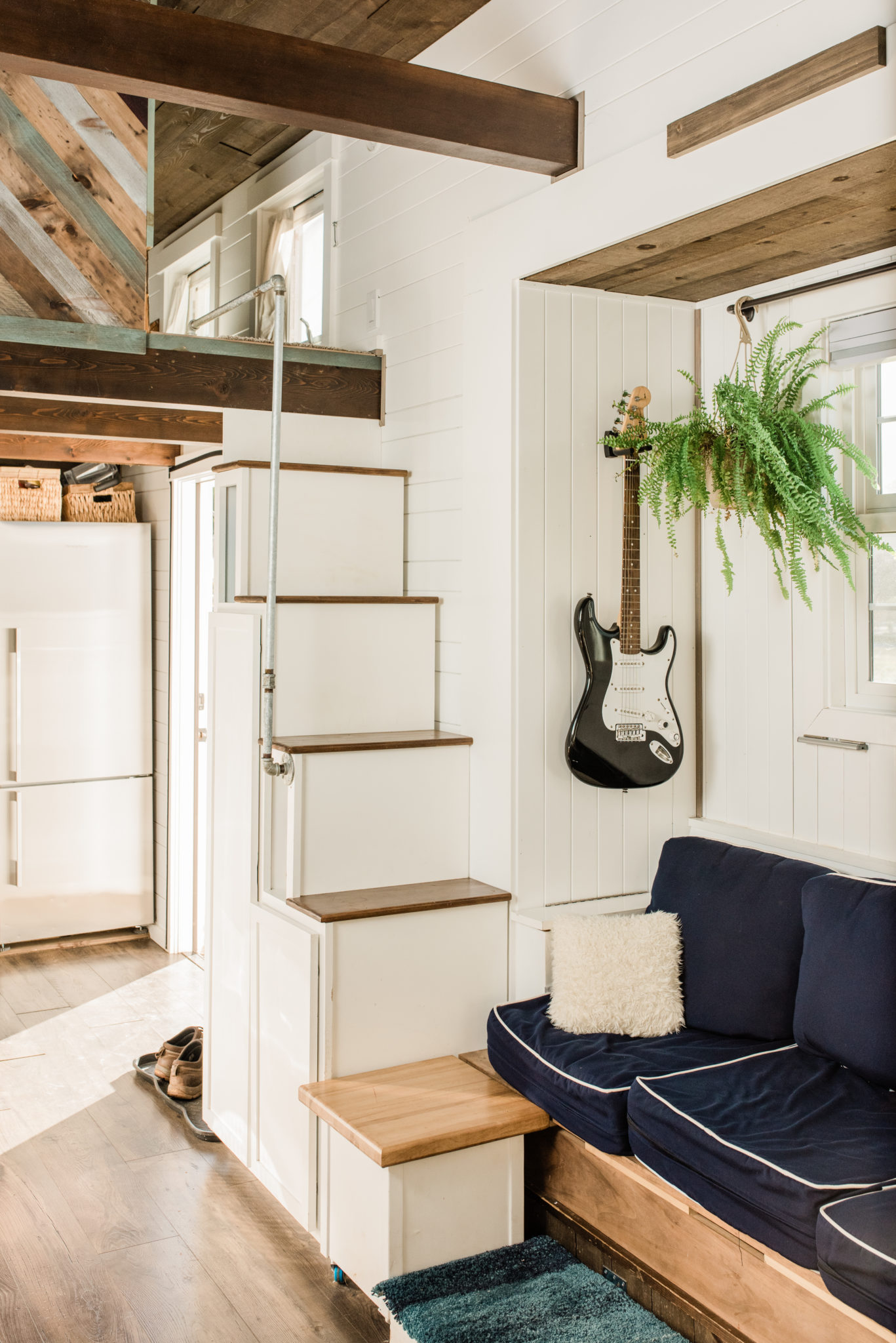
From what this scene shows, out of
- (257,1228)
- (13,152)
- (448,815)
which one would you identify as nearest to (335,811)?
(448,815)

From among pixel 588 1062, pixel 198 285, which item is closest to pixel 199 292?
pixel 198 285

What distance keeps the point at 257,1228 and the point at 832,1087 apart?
5.06 feet

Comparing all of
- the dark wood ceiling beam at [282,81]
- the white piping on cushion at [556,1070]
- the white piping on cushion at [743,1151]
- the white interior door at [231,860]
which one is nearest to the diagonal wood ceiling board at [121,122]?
the dark wood ceiling beam at [282,81]

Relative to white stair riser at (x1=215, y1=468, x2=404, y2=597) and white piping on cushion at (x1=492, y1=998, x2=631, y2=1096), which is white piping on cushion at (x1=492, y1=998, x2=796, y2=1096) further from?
white stair riser at (x1=215, y1=468, x2=404, y2=597)

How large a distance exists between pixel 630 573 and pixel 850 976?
120cm

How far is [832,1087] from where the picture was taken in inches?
90.3

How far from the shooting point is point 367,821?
10.2 ft

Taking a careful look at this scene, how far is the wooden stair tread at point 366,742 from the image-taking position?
9.91 ft

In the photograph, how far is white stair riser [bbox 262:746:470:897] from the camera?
3.03 metres

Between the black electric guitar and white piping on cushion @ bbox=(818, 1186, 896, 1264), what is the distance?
132 cm

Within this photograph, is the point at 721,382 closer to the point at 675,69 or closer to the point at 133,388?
the point at 675,69

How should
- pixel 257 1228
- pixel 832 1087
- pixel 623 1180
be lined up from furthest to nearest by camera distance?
1. pixel 257 1228
2. pixel 623 1180
3. pixel 832 1087

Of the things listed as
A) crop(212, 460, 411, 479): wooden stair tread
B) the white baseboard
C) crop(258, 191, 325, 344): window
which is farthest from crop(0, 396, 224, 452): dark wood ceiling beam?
the white baseboard

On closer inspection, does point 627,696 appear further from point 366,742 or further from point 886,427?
point 886,427
